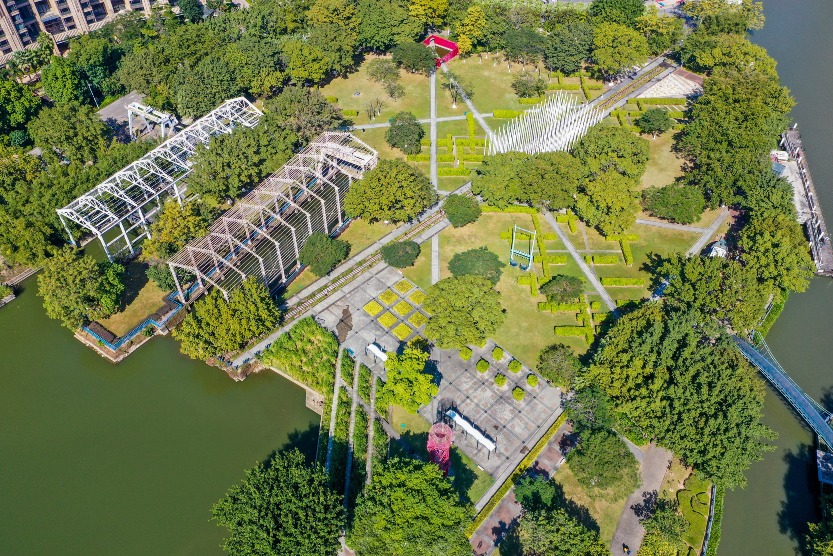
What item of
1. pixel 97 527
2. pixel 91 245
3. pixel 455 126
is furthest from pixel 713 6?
pixel 97 527

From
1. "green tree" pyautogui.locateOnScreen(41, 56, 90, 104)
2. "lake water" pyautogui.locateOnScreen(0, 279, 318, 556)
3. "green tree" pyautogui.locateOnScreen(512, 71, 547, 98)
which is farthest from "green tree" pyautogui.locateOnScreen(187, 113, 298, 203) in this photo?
"green tree" pyautogui.locateOnScreen(512, 71, 547, 98)

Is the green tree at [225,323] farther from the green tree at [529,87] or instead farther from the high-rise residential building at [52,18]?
→ the high-rise residential building at [52,18]

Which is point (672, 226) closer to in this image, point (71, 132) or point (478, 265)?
point (478, 265)

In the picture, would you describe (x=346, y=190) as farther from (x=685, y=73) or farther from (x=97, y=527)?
(x=685, y=73)

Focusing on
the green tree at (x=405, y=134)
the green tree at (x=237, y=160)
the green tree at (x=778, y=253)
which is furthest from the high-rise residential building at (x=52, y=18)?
the green tree at (x=778, y=253)

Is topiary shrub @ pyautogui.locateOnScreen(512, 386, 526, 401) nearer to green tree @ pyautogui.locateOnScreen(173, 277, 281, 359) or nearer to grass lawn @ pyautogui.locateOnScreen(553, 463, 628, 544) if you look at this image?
grass lawn @ pyautogui.locateOnScreen(553, 463, 628, 544)
